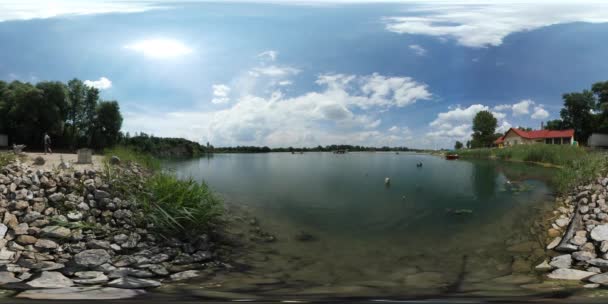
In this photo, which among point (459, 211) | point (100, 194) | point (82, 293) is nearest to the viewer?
point (82, 293)

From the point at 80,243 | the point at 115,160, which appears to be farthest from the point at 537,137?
the point at 80,243

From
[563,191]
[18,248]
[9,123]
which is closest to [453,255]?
[18,248]

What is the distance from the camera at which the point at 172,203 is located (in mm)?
5426

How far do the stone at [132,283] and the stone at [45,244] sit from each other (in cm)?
140

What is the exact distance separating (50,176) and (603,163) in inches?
519

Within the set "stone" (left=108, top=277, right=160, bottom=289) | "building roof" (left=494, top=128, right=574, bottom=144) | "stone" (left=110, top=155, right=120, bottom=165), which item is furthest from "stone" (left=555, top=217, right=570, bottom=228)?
"building roof" (left=494, top=128, right=574, bottom=144)

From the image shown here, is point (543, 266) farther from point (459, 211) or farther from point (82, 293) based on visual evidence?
point (82, 293)

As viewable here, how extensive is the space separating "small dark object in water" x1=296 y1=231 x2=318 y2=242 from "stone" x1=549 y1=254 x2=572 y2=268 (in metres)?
3.47

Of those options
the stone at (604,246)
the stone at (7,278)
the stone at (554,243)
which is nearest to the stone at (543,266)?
the stone at (604,246)

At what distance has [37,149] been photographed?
15.1m

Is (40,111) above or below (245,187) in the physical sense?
above

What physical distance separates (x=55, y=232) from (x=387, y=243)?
5015 mm

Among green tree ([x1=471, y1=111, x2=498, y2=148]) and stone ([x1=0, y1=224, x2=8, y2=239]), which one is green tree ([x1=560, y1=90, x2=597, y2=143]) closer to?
green tree ([x1=471, y1=111, x2=498, y2=148])

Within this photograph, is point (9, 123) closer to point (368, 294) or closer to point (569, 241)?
point (368, 294)
